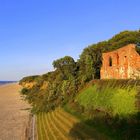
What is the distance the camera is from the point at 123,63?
3188 cm

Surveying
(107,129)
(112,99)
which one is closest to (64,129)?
(112,99)

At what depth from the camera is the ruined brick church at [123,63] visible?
99.7 feet

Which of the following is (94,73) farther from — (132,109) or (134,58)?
(132,109)

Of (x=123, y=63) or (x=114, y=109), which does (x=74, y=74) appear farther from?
(x=114, y=109)

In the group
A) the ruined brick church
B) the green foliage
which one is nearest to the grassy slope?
the green foliage

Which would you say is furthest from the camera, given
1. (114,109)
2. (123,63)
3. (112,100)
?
(123,63)

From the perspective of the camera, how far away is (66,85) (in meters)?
41.3

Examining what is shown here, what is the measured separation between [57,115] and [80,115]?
6.25m

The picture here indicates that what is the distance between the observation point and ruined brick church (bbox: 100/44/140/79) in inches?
1196

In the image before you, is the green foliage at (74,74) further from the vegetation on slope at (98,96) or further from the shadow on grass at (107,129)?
the shadow on grass at (107,129)

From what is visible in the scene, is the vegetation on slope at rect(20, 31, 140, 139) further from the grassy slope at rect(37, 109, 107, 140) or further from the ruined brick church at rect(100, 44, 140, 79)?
the ruined brick church at rect(100, 44, 140, 79)

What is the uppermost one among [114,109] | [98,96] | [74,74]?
[74,74]

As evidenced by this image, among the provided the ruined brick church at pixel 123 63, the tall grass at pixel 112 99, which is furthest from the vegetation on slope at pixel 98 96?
the ruined brick church at pixel 123 63

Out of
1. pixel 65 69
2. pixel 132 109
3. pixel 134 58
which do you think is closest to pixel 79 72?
pixel 65 69
